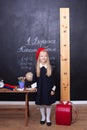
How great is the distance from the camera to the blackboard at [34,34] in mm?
4746

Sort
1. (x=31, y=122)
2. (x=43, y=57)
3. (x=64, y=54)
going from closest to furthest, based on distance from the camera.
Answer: (x=43, y=57), (x=31, y=122), (x=64, y=54)

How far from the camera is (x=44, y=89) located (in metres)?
3.66

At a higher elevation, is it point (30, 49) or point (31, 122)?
point (30, 49)

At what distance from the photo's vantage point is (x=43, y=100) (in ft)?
12.0

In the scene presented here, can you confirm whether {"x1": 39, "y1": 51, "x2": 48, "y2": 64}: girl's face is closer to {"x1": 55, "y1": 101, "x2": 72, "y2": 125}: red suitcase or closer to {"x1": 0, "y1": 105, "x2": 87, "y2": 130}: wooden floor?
{"x1": 55, "y1": 101, "x2": 72, "y2": 125}: red suitcase

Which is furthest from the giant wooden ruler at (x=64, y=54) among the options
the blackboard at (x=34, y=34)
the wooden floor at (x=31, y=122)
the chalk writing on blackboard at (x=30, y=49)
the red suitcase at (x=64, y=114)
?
the red suitcase at (x=64, y=114)

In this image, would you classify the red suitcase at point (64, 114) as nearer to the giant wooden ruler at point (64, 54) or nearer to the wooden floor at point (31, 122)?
the wooden floor at point (31, 122)

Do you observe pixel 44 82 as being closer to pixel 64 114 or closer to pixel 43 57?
pixel 43 57

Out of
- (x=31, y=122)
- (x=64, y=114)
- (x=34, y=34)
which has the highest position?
(x=34, y=34)

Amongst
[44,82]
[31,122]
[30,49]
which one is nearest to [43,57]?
[44,82]

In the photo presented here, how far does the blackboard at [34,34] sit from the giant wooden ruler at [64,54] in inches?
2.7

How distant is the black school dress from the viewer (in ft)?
12.0

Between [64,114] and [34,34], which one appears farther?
[34,34]

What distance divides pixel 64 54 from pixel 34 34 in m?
0.68
